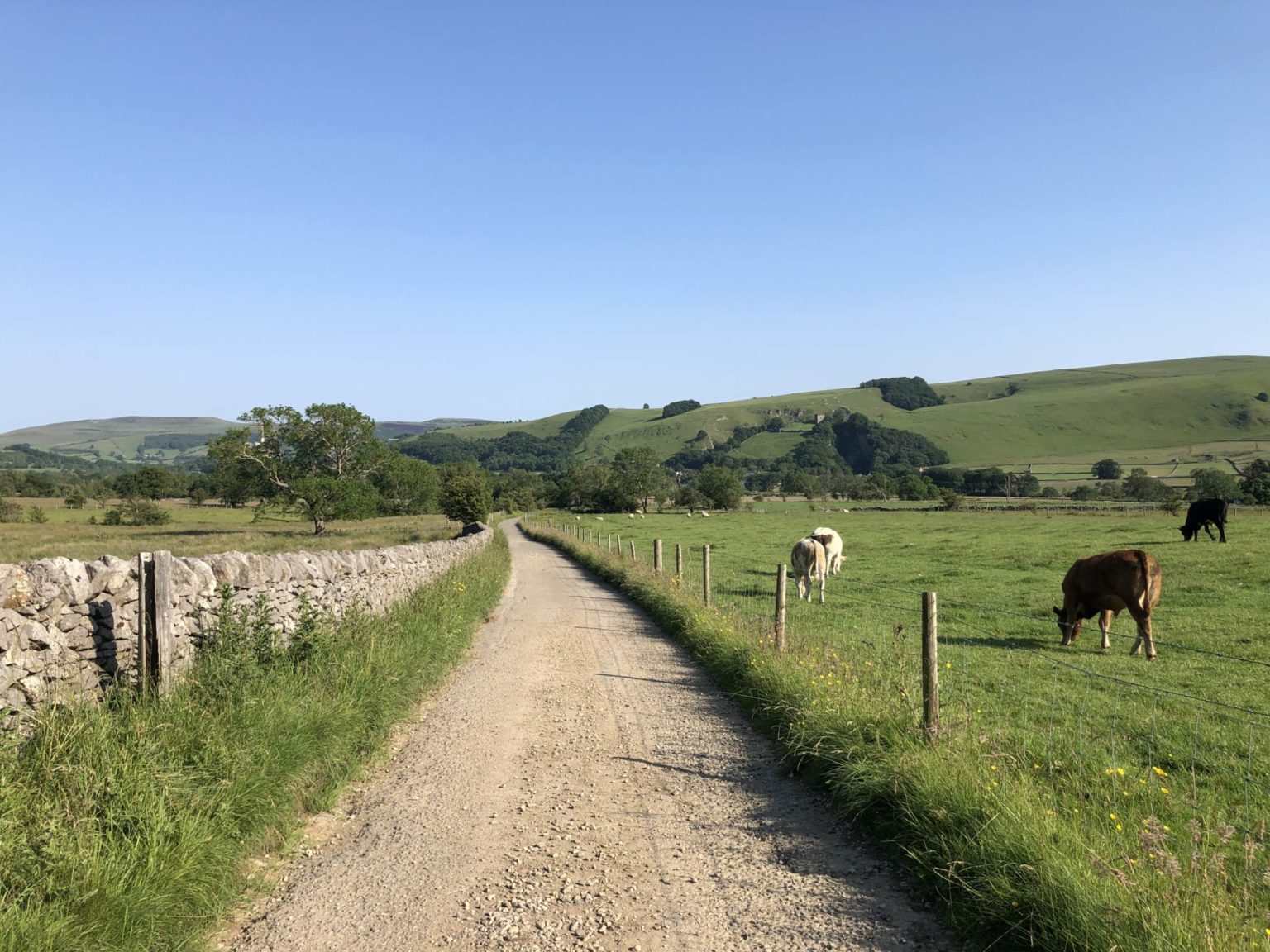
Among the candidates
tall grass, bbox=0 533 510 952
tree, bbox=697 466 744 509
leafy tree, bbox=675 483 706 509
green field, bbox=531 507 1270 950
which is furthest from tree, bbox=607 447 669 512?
tall grass, bbox=0 533 510 952

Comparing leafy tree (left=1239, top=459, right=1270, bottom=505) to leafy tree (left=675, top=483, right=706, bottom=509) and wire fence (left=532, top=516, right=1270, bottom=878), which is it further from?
leafy tree (left=675, top=483, right=706, bottom=509)

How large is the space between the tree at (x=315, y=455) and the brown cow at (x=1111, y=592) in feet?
218

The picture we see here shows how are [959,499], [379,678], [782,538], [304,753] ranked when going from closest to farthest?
[304,753]
[379,678]
[782,538]
[959,499]

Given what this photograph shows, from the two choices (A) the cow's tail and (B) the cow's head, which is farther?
(B) the cow's head

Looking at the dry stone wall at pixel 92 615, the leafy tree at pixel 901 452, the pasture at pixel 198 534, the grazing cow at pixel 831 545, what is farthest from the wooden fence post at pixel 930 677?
the leafy tree at pixel 901 452

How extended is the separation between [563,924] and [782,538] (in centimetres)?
4313

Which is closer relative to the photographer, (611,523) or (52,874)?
(52,874)

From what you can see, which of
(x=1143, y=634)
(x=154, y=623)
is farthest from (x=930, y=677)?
(x=1143, y=634)

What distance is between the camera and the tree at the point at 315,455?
238 feet

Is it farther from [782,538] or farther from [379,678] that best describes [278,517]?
[379,678]

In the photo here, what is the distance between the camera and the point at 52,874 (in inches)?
164

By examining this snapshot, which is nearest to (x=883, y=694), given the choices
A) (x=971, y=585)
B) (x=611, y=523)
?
(x=971, y=585)

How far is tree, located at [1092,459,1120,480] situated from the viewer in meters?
131

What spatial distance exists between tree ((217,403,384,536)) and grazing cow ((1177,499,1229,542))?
6350cm
